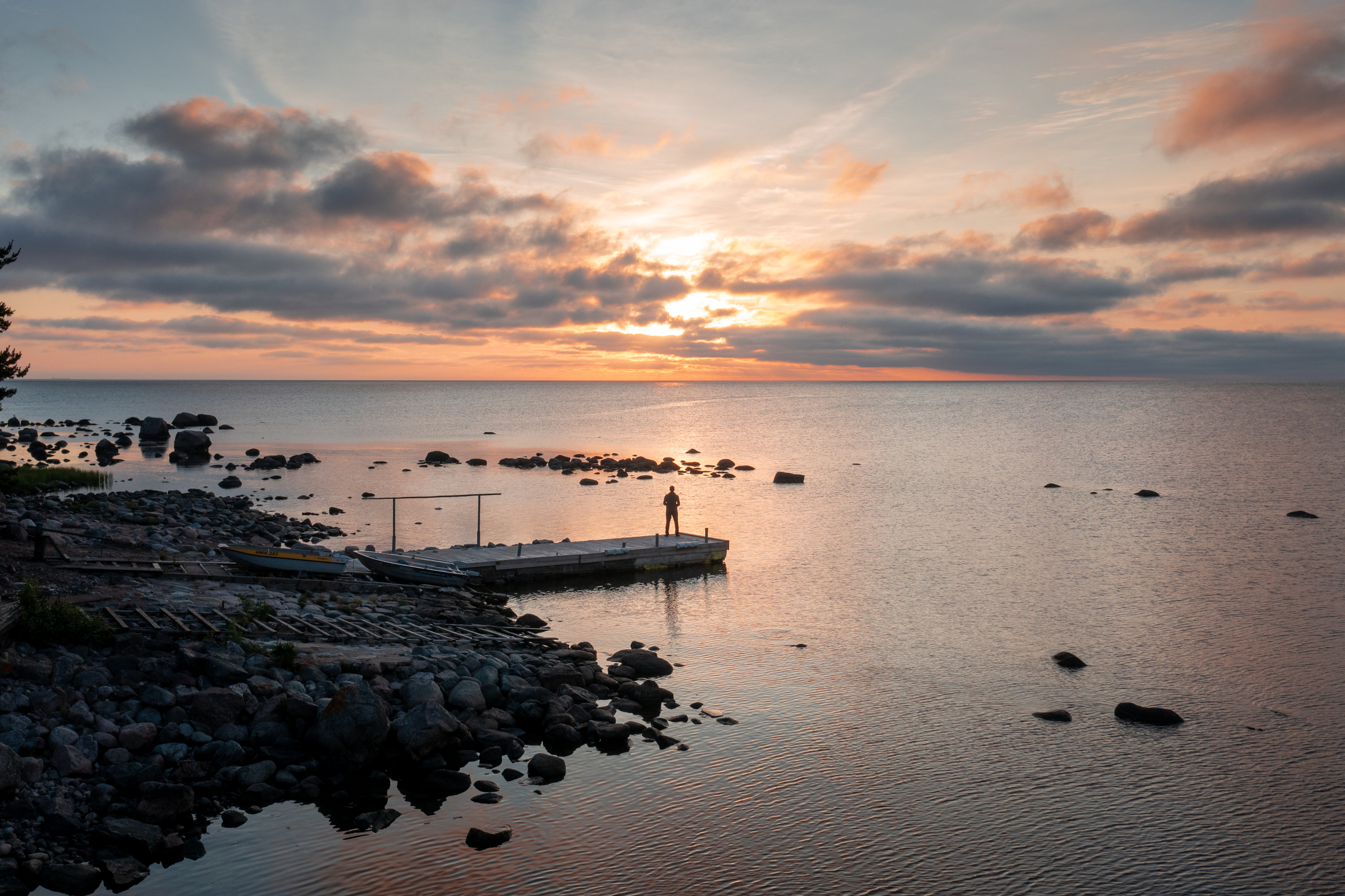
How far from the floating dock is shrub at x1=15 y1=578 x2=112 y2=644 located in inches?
679

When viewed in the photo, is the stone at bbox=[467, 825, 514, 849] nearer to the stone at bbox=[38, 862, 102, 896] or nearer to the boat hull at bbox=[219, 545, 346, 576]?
the stone at bbox=[38, 862, 102, 896]

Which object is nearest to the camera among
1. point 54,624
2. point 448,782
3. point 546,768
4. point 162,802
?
Result: point 162,802

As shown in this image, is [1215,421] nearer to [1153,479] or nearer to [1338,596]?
[1153,479]

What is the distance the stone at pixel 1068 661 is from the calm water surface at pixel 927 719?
1.70 ft

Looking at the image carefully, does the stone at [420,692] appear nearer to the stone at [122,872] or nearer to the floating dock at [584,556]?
the stone at [122,872]

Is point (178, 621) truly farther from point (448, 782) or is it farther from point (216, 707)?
point (448, 782)

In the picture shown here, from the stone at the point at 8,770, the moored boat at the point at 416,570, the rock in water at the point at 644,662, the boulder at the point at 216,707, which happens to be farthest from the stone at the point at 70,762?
the moored boat at the point at 416,570

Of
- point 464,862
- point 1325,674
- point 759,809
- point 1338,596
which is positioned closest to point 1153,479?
point 1338,596

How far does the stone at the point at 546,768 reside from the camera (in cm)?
1931

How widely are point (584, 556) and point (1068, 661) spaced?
21.1m

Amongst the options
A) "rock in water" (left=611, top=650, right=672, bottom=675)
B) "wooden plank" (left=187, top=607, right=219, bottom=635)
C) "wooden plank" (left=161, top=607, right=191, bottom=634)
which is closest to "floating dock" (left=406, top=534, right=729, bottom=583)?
"rock in water" (left=611, top=650, right=672, bottom=675)

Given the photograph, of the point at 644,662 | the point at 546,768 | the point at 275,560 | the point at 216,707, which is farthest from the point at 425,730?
the point at 275,560

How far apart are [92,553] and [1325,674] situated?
138 ft

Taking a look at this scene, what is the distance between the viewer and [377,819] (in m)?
17.2
